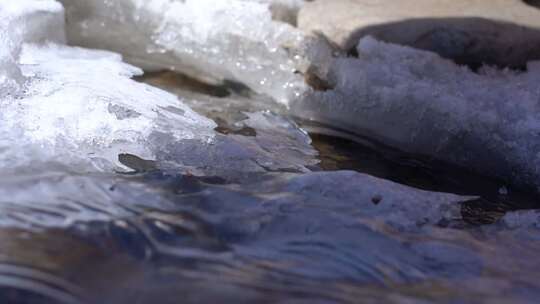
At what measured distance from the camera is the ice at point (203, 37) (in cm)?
349

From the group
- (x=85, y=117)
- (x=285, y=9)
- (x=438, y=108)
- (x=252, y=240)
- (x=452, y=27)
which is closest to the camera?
(x=252, y=240)

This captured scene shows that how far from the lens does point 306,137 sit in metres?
2.84

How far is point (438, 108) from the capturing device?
2.86m

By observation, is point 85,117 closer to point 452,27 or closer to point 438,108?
point 438,108

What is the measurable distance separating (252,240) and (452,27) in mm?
1985

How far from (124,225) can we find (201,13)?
2351mm

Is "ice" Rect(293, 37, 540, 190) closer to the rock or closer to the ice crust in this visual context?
the rock

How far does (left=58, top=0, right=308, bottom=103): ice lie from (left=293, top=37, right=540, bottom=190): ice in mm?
259

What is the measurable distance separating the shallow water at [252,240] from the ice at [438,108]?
0.34 m

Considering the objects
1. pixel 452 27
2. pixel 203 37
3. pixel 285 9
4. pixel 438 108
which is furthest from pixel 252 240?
pixel 285 9

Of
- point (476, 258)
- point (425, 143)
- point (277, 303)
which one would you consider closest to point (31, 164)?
point (277, 303)

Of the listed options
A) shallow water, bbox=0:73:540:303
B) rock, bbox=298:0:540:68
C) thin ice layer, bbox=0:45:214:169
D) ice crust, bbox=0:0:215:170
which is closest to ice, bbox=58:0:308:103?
rock, bbox=298:0:540:68

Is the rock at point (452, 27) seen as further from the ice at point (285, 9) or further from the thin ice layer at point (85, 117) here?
the thin ice layer at point (85, 117)

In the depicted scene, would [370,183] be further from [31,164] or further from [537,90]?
[537,90]
